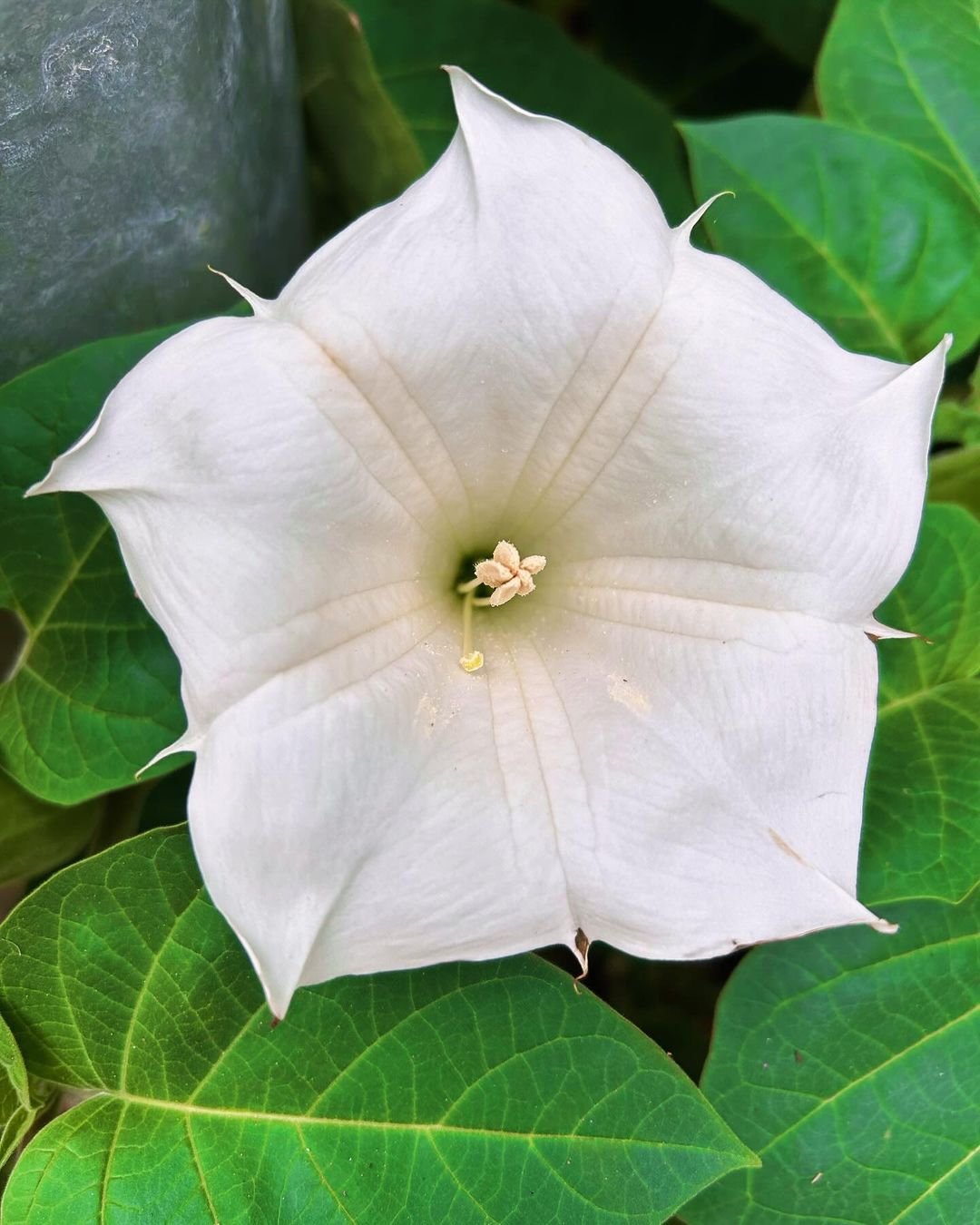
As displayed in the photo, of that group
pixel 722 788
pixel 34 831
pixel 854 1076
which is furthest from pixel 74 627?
pixel 854 1076

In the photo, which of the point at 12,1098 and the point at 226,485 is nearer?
the point at 226,485

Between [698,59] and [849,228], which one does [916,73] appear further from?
[698,59]

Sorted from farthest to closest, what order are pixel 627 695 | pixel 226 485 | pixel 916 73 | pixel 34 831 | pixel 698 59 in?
pixel 698 59, pixel 916 73, pixel 34 831, pixel 627 695, pixel 226 485

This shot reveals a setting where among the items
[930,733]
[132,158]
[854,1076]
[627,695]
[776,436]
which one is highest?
[132,158]

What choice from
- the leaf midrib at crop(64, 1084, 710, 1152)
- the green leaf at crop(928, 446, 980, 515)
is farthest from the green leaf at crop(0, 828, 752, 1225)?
the green leaf at crop(928, 446, 980, 515)

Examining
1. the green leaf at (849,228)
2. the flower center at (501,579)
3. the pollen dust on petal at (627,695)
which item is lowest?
the pollen dust on petal at (627,695)

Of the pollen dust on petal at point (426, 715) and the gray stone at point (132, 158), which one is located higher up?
the gray stone at point (132, 158)

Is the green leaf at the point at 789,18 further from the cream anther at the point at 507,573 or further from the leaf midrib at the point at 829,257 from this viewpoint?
the cream anther at the point at 507,573

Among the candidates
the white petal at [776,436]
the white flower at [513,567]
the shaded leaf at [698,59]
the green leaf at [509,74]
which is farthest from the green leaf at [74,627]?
the shaded leaf at [698,59]
